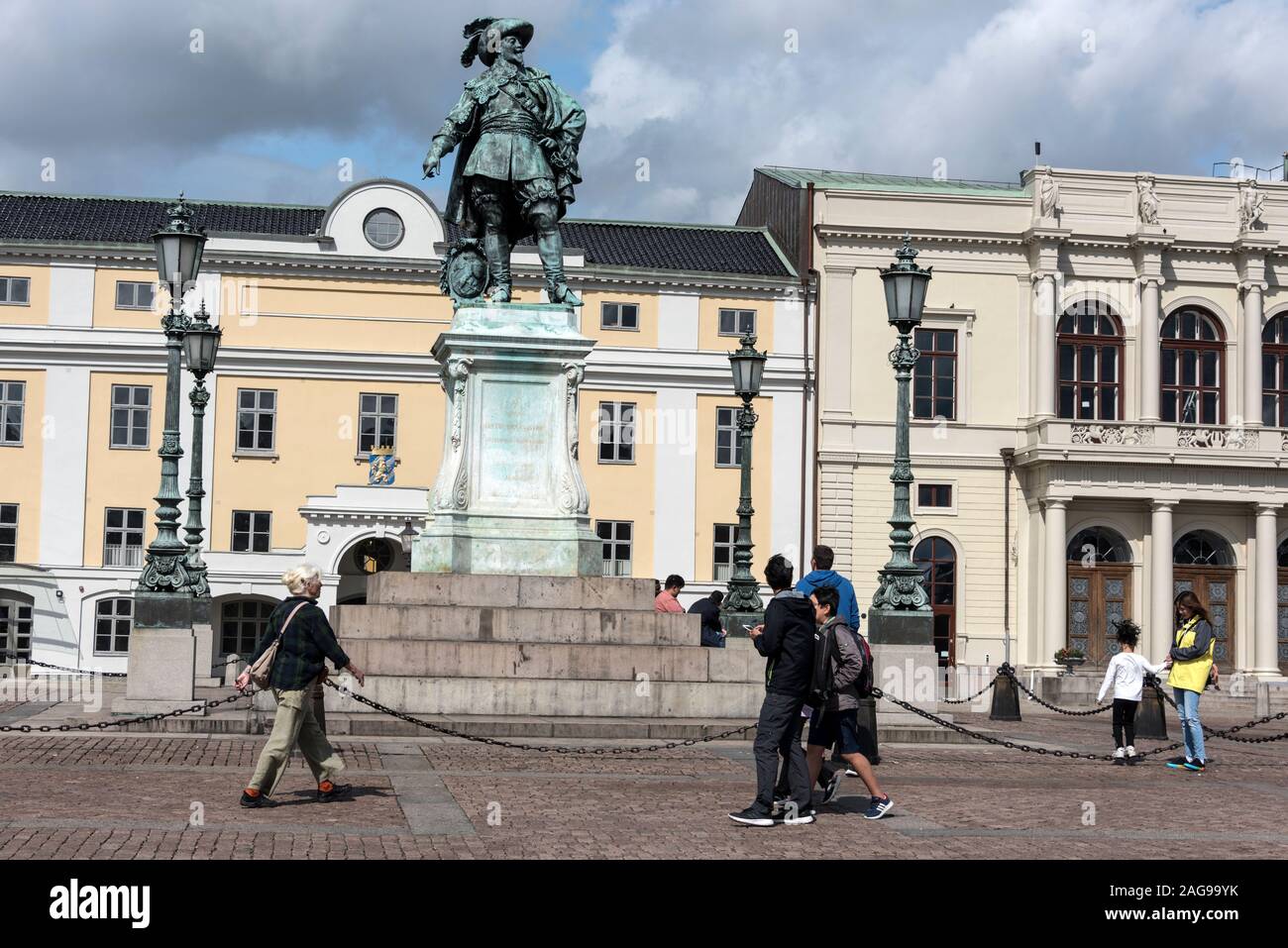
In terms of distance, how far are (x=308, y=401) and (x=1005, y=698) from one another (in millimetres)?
28214

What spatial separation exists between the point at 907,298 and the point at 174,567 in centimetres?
948

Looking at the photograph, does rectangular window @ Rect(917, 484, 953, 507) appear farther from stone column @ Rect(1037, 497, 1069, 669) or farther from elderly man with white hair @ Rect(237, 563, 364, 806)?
elderly man with white hair @ Rect(237, 563, 364, 806)

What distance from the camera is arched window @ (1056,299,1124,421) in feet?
178

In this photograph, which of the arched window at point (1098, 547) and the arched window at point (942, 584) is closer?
the arched window at point (942, 584)

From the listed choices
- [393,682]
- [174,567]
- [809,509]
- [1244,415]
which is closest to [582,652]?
[393,682]

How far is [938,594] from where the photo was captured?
5303 centimetres

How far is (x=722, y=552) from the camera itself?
52.8 m

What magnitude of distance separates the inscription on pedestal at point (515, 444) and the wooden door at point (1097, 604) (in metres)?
34.4

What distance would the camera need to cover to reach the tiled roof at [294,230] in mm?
51375

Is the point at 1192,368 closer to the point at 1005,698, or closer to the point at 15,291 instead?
the point at 1005,698

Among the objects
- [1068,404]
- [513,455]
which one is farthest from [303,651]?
[1068,404]

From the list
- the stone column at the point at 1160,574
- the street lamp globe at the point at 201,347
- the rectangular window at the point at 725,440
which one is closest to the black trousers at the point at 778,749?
the street lamp globe at the point at 201,347

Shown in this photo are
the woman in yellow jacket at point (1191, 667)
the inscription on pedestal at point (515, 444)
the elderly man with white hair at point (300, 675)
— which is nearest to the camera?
the elderly man with white hair at point (300, 675)

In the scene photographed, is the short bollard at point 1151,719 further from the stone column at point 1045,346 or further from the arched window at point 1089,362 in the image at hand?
the arched window at point 1089,362
